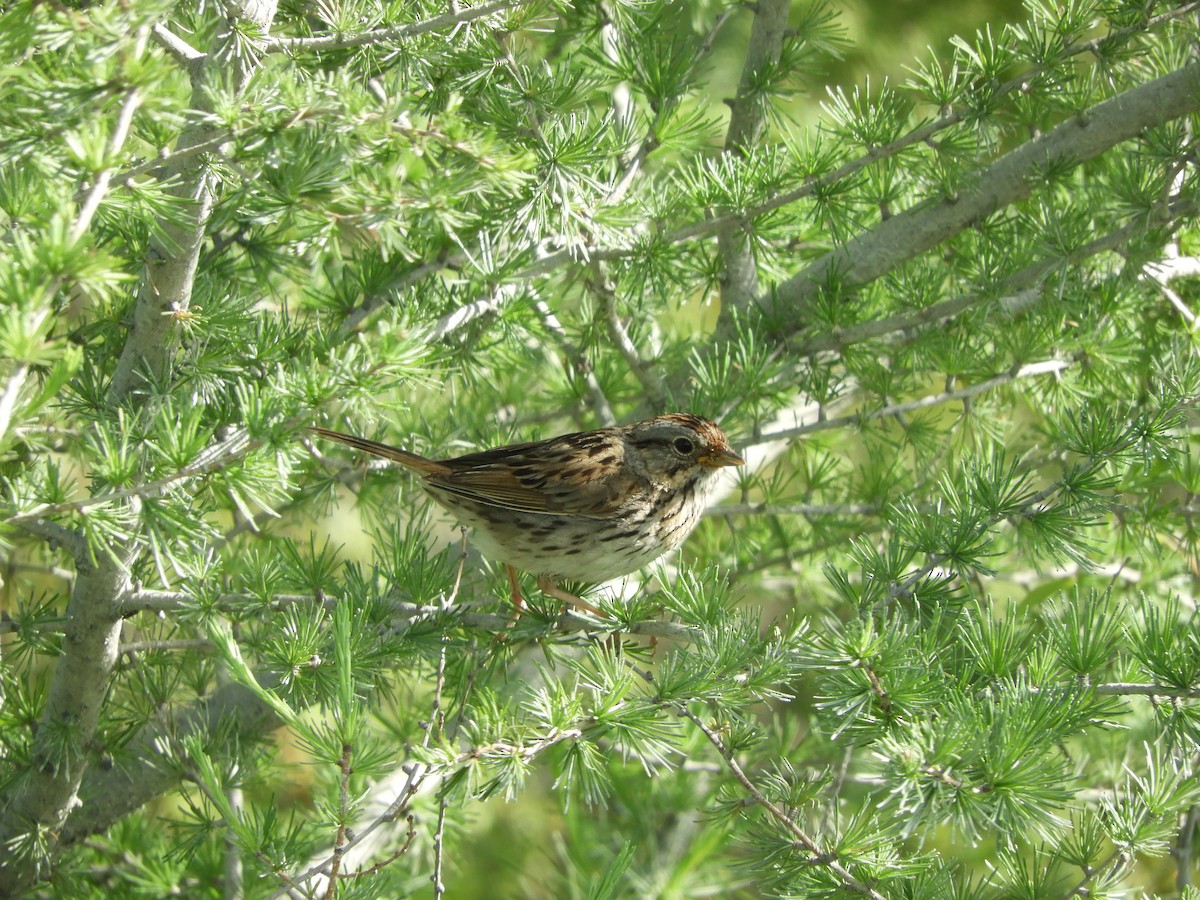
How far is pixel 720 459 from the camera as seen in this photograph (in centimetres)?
317

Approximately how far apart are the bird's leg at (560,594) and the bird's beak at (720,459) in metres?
0.55

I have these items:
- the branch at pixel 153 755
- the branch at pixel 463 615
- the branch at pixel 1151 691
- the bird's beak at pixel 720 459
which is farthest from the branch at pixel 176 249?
the branch at pixel 1151 691

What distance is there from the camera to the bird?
3.19m

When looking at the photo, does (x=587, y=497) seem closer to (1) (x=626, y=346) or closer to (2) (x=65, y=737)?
(1) (x=626, y=346)

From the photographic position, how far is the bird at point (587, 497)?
3188mm

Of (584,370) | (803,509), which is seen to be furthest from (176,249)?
(803,509)

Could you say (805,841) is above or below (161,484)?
below

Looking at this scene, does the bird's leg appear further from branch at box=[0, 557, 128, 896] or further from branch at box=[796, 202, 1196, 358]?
branch at box=[0, 557, 128, 896]

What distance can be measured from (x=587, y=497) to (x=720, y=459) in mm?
402

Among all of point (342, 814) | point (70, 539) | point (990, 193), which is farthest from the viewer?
point (990, 193)

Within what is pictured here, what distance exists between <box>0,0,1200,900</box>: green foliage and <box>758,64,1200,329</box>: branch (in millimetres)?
11

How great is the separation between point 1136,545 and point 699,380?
1.34m

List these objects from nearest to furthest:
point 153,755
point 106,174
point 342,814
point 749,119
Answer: point 106,174
point 342,814
point 153,755
point 749,119

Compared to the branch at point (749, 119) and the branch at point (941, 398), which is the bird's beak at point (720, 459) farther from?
the branch at point (749, 119)
